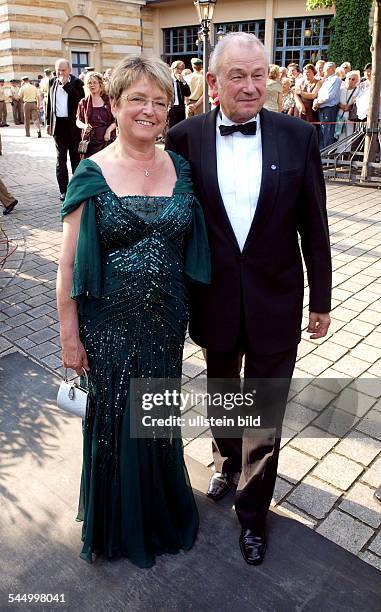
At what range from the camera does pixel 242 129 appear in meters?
2.23

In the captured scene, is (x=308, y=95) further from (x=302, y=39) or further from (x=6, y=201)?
(x=302, y=39)

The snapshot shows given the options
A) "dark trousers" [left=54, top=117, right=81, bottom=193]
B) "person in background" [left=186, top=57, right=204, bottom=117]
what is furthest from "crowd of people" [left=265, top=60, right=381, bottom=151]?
"dark trousers" [left=54, top=117, right=81, bottom=193]

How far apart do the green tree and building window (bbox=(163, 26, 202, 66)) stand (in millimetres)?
7822

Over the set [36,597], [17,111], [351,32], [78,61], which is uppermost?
[351,32]

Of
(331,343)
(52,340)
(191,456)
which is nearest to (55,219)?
(52,340)

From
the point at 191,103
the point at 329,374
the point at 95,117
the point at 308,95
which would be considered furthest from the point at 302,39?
the point at 329,374

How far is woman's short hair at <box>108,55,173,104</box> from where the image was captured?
2.00 metres

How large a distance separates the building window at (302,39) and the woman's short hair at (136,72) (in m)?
26.4

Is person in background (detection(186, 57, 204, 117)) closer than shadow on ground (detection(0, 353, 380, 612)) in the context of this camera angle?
No

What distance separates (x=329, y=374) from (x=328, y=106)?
9215 mm

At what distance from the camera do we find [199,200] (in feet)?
7.42

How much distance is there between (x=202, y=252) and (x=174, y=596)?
4.90 feet

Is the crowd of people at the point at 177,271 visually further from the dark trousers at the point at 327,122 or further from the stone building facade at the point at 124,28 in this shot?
the stone building facade at the point at 124,28

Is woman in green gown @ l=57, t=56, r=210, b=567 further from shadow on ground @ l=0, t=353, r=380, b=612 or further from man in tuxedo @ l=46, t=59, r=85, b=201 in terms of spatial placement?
man in tuxedo @ l=46, t=59, r=85, b=201
